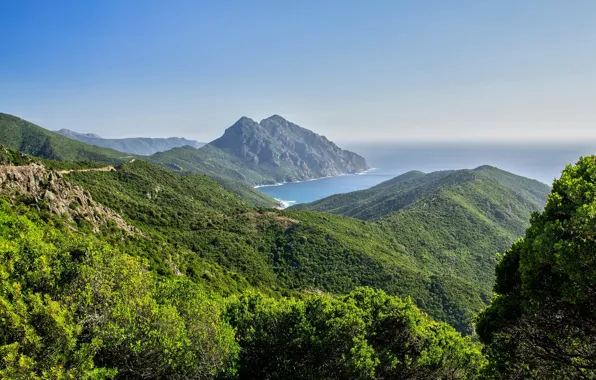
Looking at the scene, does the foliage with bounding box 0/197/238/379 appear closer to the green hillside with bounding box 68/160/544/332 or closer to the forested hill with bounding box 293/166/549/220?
the green hillside with bounding box 68/160/544/332

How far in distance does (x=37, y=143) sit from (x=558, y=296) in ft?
656

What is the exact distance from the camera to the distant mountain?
14150 centimetres

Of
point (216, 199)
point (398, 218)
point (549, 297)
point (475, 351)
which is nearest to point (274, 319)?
point (475, 351)

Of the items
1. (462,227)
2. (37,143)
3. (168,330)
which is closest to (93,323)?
(168,330)

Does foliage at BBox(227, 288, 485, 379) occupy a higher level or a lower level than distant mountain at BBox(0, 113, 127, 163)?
lower

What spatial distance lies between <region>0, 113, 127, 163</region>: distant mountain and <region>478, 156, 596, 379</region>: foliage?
6284 inches

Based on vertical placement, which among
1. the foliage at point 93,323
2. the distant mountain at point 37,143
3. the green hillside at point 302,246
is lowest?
the green hillside at point 302,246

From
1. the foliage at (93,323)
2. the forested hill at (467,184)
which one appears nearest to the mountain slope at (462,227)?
the forested hill at (467,184)

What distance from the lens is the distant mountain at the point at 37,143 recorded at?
142 m

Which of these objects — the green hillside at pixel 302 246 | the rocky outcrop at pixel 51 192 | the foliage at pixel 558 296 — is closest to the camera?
the foliage at pixel 558 296

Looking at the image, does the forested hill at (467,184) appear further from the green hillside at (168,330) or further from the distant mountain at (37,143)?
the distant mountain at (37,143)

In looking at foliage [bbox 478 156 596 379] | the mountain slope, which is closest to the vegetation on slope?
foliage [bbox 478 156 596 379]

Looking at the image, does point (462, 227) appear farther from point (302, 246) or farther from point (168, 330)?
point (168, 330)

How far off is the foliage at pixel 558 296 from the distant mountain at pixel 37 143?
160 meters
